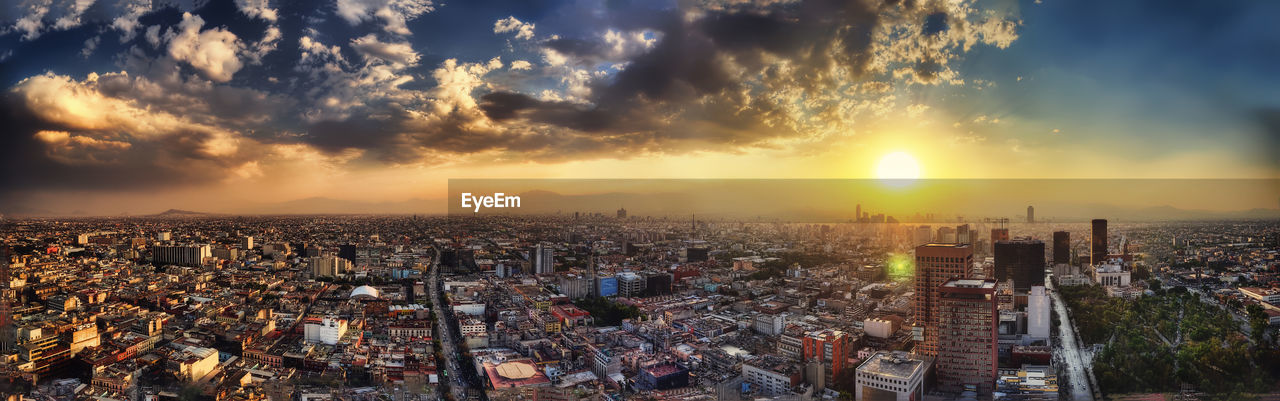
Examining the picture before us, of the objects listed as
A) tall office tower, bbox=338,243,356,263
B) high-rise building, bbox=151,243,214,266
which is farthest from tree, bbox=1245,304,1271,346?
high-rise building, bbox=151,243,214,266

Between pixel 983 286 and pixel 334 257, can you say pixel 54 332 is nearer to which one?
pixel 334 257

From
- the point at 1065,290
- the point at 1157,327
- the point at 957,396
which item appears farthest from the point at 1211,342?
the point at 1065,290

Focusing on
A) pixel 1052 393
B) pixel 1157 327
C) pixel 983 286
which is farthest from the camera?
pixel 1157 327

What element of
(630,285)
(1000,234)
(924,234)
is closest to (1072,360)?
(1000,234)

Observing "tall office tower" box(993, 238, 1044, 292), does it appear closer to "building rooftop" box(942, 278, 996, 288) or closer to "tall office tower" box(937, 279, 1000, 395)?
"building rooftop" box(942, 278, 996, 288)

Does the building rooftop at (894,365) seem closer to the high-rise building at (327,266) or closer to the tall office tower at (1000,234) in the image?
the tall office tower at (1000,234)
